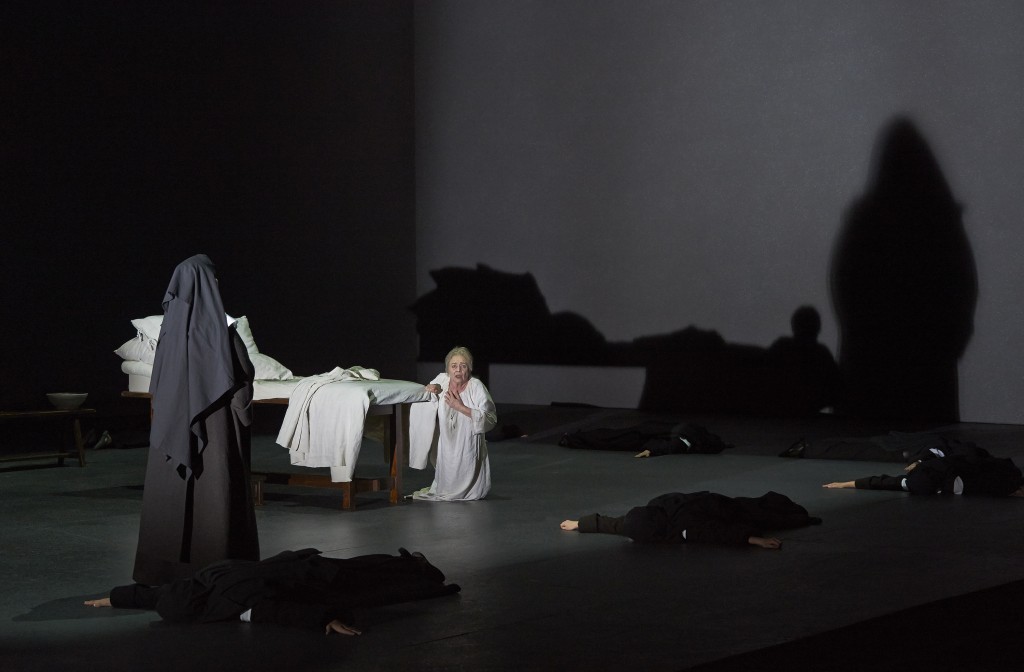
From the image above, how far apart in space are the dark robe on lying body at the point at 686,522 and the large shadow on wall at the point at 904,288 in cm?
499

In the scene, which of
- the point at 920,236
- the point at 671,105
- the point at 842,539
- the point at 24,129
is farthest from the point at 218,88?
the point at 842,539

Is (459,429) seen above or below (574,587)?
above

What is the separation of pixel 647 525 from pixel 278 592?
1677mm

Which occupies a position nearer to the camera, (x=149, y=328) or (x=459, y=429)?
(x=459, y=429)

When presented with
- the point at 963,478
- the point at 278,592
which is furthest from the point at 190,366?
the point at 963,478

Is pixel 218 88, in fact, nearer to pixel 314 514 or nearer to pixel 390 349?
pixel 390 349

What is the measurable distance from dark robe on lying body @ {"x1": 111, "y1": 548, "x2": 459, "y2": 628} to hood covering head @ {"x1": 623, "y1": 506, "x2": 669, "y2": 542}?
1.12m

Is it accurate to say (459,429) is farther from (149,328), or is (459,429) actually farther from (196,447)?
(149,328)

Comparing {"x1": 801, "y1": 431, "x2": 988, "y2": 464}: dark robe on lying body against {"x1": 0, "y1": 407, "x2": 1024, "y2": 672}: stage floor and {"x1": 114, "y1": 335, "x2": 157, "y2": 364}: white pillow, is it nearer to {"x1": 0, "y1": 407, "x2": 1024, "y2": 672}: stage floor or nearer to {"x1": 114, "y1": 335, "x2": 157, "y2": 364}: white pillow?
{"x1": 0, "y1": 407, "x2": 1024, "y2": 672}: stage floor

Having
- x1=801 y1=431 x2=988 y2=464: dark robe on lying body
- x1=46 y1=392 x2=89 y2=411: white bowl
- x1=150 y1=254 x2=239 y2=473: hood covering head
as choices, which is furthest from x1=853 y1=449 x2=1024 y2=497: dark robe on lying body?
x1=46 y1=392 x2=89 y2=411: white bowl

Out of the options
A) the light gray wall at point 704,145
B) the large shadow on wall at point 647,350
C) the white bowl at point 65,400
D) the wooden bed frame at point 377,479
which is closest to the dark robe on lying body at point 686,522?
the wooden bed frame at point 377,479

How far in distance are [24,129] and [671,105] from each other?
516cm

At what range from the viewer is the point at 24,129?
8.95 m

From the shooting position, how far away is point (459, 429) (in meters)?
6.19
